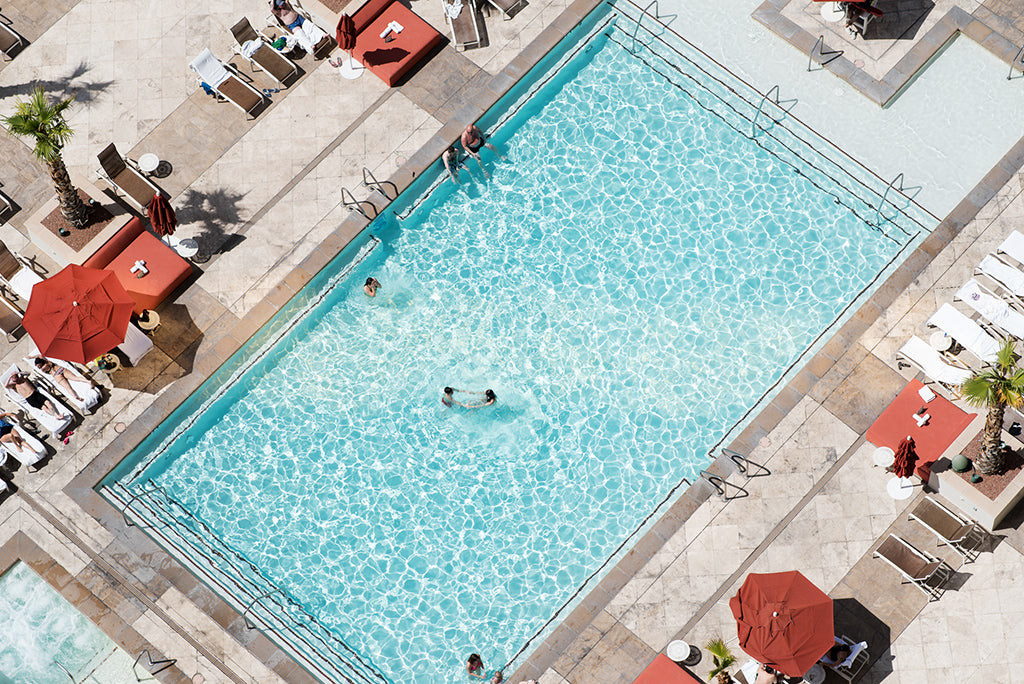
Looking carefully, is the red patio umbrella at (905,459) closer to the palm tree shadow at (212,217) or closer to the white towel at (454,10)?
the white towel at (454,10)

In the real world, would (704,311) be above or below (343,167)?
above

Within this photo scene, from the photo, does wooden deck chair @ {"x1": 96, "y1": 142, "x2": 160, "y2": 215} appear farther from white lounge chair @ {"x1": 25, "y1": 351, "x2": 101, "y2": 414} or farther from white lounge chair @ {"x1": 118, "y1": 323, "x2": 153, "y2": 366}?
white lounge chair @ {"x1": 25, "y1": 351, "x2": 101, "y2": 414}

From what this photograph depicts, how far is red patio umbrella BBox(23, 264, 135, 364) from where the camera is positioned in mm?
29766

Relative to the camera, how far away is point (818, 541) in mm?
28938

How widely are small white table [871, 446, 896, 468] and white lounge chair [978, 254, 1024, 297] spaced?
15.2ft

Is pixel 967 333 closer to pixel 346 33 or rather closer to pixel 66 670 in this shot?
pixel 346 33

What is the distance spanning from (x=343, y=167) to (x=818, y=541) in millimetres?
13911

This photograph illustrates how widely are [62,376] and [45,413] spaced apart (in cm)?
93

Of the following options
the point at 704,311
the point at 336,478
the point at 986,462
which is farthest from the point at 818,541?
the point at 336,478

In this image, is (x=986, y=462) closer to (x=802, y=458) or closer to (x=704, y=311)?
(x=802, y=458)

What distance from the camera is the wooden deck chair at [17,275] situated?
3188 centimetres

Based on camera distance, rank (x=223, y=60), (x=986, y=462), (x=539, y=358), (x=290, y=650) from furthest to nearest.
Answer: (x=223, y=60) < (x=539, y=358) < (x=290, y=650) < (x=986, y=462)

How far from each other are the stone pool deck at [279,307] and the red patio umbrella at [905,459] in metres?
0.94

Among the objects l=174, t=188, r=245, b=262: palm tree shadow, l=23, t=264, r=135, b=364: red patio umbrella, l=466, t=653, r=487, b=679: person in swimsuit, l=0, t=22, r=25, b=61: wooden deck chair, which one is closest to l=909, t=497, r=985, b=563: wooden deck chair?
l=466, t=653, r=487, b=679: person in swimsuit
